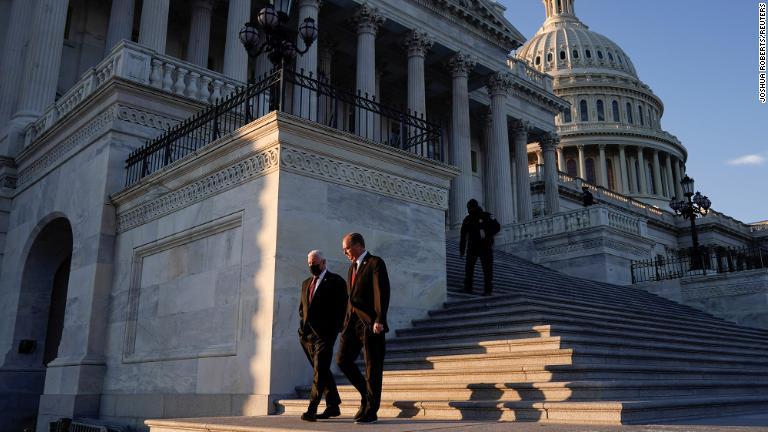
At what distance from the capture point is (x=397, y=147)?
497 inches

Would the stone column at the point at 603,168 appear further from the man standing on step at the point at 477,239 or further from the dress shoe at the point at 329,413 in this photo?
the dress shoe at the point at 329,413

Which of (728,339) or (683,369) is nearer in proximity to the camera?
(683,369)

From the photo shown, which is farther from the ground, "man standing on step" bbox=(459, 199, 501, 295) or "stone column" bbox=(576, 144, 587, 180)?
"stone column" bbox=(576, 144, 587, 180)

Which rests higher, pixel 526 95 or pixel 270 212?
pixel 526 95

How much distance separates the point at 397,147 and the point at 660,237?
198 feet

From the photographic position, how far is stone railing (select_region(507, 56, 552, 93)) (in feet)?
149

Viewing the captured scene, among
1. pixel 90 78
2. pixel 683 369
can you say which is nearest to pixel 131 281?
pixel 90 78

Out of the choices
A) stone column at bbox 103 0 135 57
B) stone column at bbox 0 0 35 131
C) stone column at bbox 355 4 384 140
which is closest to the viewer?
stone column at bbox 0 0 35 131

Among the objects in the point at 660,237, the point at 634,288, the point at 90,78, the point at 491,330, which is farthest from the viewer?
the point at 660,237

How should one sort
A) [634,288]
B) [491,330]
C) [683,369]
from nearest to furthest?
[683,369] → [491,330] → [634,288]

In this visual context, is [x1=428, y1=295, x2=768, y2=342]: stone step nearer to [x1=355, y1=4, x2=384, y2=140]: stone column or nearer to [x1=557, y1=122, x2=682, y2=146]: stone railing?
[x1=355, y1=4, x2=384, y2=140]: stone column

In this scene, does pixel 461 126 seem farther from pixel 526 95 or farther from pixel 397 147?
pixel 397 147

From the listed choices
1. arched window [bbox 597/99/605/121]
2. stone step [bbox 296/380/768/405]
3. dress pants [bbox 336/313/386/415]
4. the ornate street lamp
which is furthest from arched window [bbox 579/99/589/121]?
dress pants [bbox 336/313/386/415]

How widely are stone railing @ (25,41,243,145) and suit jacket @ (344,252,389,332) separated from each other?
9059 millimetres
